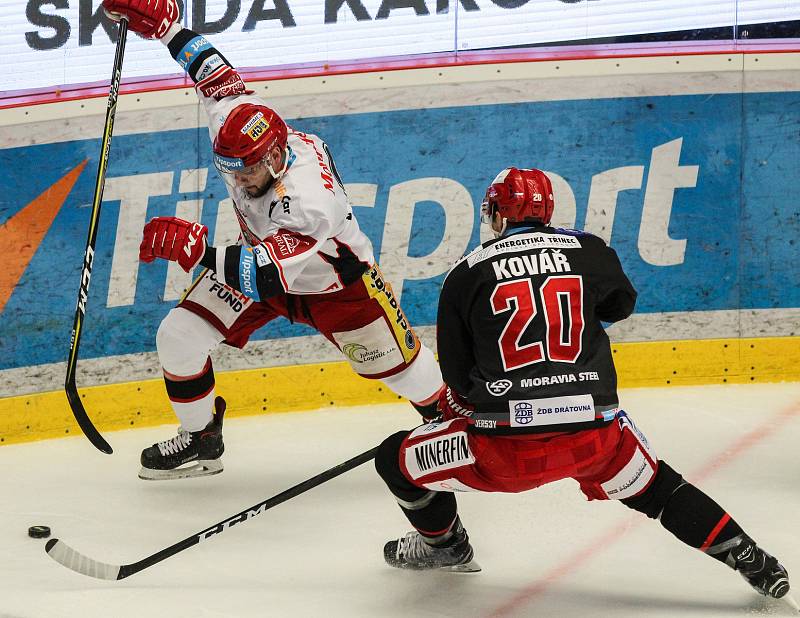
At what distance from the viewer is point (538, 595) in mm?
3090

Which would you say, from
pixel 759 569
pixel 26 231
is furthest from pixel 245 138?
pixel 759 569

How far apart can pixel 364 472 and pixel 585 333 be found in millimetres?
1593

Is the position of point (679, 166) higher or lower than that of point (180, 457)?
higher

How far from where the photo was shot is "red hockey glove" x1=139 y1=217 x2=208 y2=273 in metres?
3.21

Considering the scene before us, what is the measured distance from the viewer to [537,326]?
2.71 meters

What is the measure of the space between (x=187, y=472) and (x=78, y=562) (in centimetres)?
90

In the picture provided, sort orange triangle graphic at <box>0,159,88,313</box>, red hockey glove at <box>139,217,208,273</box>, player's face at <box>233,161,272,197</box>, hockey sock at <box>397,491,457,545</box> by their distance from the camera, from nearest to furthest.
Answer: hockey sock at <box>397,491,457,545</box> < red hockey glove at <box>139,217,208,273</box> < player's face at <box>233,161,272,197</box> < orange triangle graphic at <box>0,159,88,313</box>

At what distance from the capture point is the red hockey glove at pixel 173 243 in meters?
3.21

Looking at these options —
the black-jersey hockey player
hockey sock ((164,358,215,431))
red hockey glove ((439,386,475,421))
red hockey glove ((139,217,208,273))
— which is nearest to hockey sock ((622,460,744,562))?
the black-jersey hockey player

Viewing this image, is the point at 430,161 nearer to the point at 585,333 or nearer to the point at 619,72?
the point at 619,72

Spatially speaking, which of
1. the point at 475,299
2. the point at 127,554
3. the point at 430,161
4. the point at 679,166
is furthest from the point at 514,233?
the point at 679,166

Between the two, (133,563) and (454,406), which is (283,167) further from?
(133,563)

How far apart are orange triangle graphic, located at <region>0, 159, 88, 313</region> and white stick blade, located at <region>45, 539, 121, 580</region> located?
4.82 ft

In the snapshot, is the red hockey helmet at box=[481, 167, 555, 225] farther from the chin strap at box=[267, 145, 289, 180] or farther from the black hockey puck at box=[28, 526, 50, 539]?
the black hockey puck at box=[28, 526, 50, 539]
